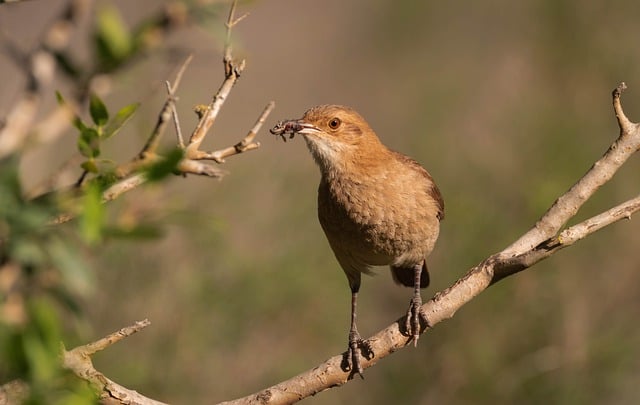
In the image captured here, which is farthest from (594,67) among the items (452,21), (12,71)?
(12,71)

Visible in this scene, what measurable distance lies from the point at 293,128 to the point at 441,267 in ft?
9.16

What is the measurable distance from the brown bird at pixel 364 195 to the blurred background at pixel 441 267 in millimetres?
1532

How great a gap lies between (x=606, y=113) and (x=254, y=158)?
309cm

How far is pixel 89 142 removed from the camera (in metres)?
1.95

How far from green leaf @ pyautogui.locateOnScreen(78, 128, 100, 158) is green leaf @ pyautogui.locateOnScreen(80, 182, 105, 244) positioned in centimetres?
33

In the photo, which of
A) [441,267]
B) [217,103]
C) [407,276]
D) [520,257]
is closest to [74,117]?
[217,103]

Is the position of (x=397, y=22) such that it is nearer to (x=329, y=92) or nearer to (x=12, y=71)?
(x=329, y=92)

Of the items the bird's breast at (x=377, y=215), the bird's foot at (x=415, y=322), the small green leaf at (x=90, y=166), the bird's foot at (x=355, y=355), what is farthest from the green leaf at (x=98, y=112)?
the bird's breast at (x=377, y=215)

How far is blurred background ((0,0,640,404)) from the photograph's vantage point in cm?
716

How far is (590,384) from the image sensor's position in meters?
7.23

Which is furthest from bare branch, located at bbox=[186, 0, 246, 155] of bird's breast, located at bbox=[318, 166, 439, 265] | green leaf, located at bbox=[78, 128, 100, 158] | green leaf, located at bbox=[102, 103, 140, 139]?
bird's breast, located at bbox=[318, 166, 439, 265]

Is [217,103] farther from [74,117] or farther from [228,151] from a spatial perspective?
[74,117]

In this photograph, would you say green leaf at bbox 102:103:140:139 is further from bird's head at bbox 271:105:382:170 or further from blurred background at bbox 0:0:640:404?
blurred background at bbox 0:0:640:404

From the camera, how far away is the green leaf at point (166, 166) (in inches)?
61.7
